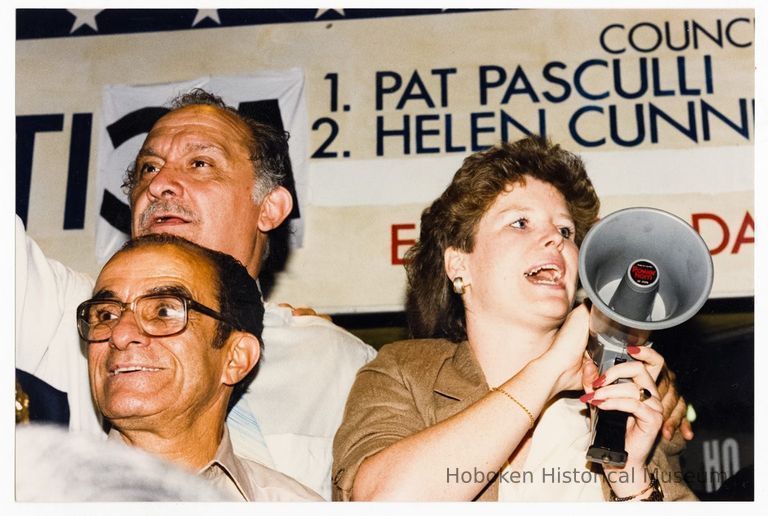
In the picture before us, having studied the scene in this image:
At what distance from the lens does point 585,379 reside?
2830mm

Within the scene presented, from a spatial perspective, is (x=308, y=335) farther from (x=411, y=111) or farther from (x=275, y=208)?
(x=411, y=111)

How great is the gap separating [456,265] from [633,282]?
2.11 ft

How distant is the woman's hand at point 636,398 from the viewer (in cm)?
270

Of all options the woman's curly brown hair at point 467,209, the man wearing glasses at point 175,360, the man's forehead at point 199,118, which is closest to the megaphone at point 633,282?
the woman's curly brown hair at point 467,209

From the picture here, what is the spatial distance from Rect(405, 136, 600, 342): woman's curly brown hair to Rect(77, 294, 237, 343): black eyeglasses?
2.11 feet

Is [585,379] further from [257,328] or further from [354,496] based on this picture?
[257,328]

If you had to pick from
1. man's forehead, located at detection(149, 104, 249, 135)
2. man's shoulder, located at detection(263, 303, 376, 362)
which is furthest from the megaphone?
man's forehead, located at detection(149, 104, 249, 135)

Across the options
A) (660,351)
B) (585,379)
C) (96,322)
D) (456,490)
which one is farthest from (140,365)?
(660,351)

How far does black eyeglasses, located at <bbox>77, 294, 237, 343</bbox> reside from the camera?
295 cm

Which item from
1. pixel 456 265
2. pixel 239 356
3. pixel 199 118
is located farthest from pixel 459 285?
pixel 199 118

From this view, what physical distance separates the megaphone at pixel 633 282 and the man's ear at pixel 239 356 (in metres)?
0.99

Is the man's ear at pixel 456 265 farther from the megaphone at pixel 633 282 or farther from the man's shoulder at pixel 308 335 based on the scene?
the megaphone at pixel 633 282

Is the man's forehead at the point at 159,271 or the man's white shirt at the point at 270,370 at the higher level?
the man's forehead at the point at 159,271

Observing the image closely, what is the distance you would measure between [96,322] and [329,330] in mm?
724
